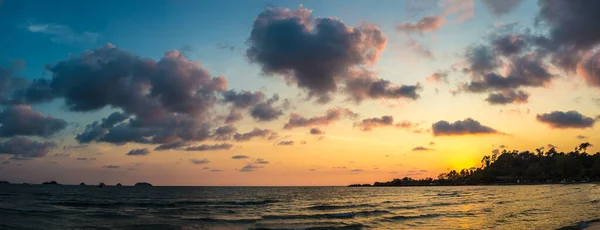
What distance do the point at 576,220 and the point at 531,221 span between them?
15.1 ft

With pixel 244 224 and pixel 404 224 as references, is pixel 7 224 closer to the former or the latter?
pixel 244 224

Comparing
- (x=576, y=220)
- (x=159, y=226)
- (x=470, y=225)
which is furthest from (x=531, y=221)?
(x=159, y=226)

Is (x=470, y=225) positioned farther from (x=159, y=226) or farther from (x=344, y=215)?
(x=159, y=226)

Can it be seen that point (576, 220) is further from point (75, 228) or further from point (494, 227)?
point (75, 228)

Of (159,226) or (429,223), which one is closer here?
(159,226)

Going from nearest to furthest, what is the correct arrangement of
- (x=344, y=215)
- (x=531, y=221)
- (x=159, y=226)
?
(x=159, y=226) < (x=531, y=221) < (x=344, y=215)

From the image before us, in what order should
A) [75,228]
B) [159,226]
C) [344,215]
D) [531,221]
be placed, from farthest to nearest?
1. [344,215]
2. [531,221]
3. [159,226]
4. [75,228]

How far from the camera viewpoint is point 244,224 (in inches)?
1467

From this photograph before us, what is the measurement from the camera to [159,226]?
3388 cm

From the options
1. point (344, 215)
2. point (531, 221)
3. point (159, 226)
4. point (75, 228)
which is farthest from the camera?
point (344, 215)

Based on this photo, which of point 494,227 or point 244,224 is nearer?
point 494,227

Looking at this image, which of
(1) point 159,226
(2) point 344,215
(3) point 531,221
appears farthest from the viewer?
(2) point 344,215

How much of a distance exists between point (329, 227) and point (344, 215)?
39.6 ft

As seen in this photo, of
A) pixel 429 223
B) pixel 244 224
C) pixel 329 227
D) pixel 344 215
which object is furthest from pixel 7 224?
pixel 429 223
